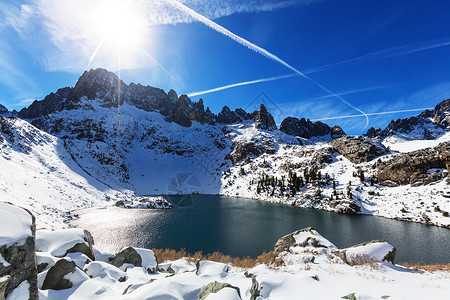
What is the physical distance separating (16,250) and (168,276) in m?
7.21

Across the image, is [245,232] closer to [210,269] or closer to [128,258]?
[210,269]

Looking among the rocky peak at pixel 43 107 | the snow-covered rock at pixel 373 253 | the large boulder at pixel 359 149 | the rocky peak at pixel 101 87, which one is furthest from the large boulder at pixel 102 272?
the rocky peak at pixel 43 107

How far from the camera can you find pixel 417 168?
63469 millimetres

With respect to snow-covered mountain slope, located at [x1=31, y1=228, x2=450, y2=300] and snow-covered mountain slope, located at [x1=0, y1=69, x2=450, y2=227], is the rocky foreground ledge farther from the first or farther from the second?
snow-covered mountain slope, located at [x1=0, y1=69, x2=450, y2=227]

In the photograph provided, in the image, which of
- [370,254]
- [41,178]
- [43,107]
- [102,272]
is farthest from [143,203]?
[43,107]

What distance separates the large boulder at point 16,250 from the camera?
20.4 feet

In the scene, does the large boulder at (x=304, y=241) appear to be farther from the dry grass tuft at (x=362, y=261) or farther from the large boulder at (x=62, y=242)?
the large boulder at (x=62, y=242)

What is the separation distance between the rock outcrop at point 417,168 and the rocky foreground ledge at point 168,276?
222ft

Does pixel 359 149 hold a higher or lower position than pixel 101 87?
lower

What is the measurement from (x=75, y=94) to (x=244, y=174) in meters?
162

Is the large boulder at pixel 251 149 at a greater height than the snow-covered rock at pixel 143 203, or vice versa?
the large boulder at pixel 251 149

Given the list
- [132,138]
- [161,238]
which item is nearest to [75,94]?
[132,138]

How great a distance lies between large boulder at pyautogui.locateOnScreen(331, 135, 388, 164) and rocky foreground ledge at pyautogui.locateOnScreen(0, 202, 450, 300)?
87.3m

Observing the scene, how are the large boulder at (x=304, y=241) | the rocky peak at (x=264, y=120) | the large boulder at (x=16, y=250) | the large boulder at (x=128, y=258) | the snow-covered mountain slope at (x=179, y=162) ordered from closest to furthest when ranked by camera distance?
the large boulder at (x=16, y=250)
the large boulder at (x=128, y=258)
the large boulder at (x=304, y=241)
the snow-covered mountain slope at (x=179, y=162)
the rocky peak at (x=264, y=120)
